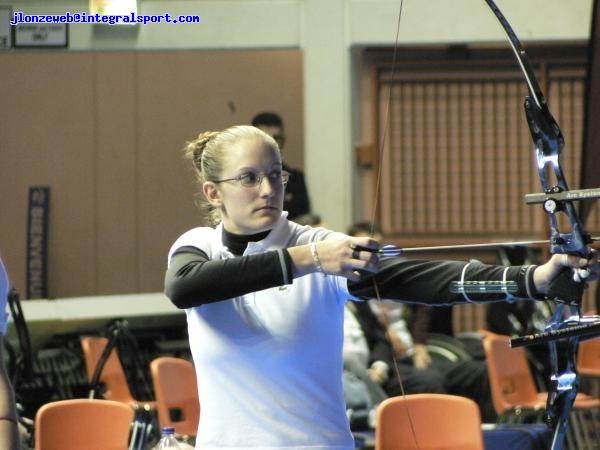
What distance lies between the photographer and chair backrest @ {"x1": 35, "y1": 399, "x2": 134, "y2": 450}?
354 cm

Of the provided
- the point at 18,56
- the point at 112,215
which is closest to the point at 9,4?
the point at 18,56

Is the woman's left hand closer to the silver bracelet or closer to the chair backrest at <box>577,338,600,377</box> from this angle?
the silver bracelet

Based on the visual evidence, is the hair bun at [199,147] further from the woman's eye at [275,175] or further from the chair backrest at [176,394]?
the chair backrest at [176,394]

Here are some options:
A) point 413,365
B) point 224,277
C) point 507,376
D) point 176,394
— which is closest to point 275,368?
point 224,277

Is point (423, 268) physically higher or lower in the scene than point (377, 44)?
lower

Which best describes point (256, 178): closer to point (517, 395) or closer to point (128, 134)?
point (517, 395)

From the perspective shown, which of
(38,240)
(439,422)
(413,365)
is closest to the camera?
(439,422)

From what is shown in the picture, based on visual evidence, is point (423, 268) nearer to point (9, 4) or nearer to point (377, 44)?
point (9, 4)

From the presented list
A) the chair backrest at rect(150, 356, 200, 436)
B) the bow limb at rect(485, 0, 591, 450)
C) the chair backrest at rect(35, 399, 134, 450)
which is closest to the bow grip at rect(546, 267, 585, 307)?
the bow limb at rect(485, 0, 591, 450)

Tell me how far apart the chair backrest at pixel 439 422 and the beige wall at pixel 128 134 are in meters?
4.28

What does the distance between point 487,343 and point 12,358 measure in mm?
2180

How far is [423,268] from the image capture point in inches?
77.4

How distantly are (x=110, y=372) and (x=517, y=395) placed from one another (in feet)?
6.13

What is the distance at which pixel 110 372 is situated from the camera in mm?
5590
